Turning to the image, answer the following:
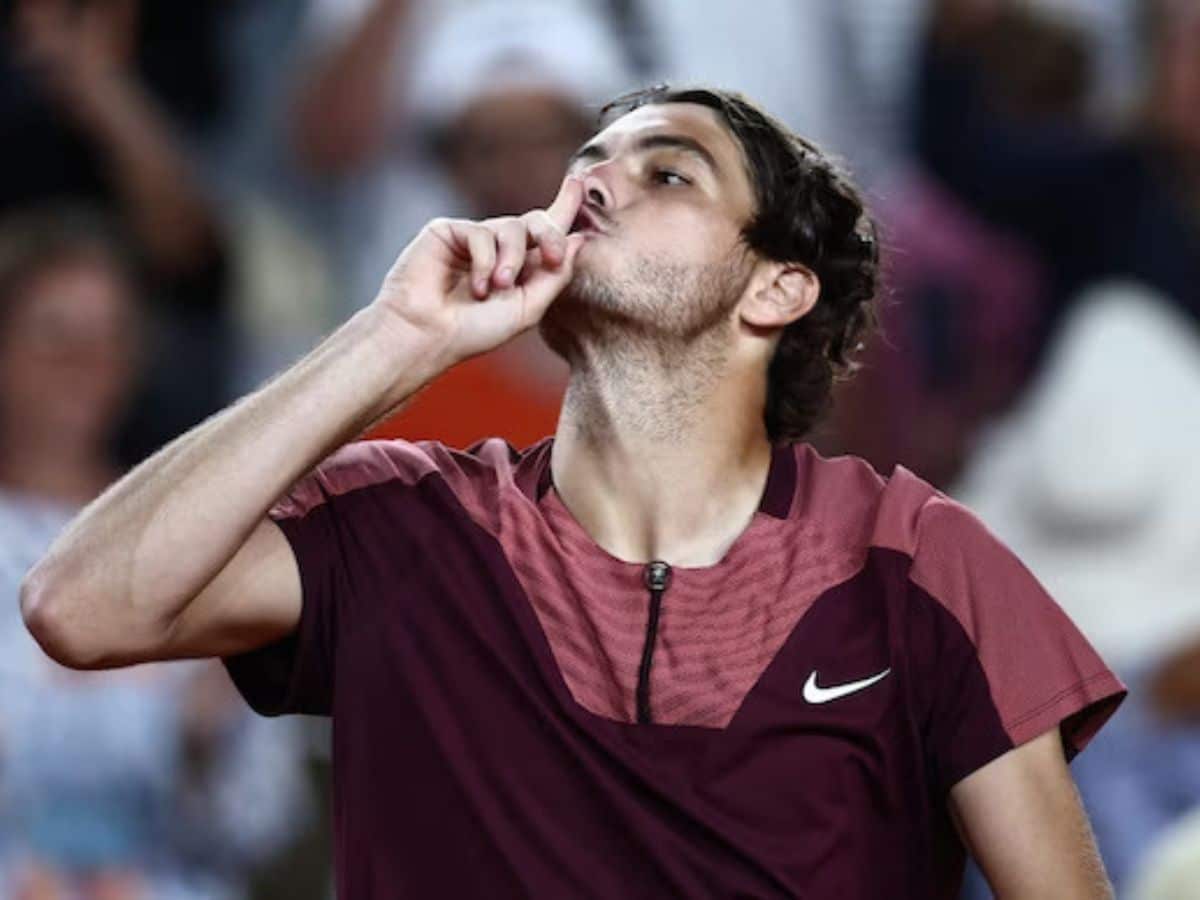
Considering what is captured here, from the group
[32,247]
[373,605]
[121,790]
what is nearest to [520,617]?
[373,605]

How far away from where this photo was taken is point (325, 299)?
4.97 metres

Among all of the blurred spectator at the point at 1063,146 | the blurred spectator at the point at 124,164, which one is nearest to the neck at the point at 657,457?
the blurred spectator at the point at 124,164

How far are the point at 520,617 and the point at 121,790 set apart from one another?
2.09 m

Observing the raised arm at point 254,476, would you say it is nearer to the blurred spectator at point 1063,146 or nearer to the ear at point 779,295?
the ear at point 779,295

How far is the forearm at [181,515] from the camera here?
2.41m

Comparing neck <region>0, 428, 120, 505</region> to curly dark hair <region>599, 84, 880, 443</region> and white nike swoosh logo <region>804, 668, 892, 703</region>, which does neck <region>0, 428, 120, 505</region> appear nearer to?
curly dark hair <region>599, 84, 880, 443</region>

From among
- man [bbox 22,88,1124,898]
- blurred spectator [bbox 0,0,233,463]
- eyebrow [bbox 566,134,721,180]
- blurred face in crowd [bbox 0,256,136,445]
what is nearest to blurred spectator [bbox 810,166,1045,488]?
blurred spectator [bbox 0,0,233,463]

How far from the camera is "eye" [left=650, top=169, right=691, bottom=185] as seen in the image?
2756mm

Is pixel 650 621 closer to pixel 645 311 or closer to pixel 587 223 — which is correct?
pixel 645 311

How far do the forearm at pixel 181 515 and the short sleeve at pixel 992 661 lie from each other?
64 centimetres

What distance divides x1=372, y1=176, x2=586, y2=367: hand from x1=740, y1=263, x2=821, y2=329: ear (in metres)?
0.30

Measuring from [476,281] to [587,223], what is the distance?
0.72ft

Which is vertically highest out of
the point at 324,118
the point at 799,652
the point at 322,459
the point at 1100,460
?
the point at 324,118

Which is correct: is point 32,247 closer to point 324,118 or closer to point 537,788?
point 324,118
